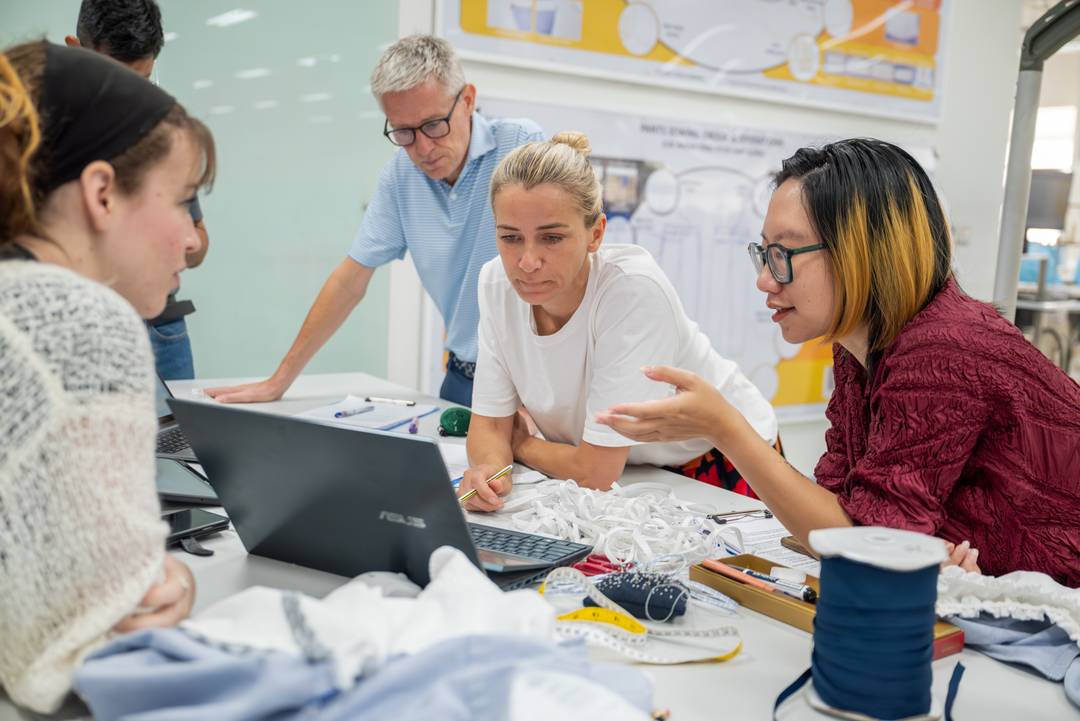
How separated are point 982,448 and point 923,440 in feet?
0.34

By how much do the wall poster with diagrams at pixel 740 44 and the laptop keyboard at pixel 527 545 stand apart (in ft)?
7.84

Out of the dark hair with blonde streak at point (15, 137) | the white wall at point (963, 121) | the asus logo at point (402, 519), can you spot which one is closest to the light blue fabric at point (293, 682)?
the asus logo at point (402, 519)

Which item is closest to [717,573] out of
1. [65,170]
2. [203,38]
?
[65,170]

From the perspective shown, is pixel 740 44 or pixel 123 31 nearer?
pixel 123 31

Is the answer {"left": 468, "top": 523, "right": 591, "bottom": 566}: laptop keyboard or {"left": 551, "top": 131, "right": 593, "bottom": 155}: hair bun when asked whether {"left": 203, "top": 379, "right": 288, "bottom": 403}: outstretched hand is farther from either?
{"left": 468, "top": 523, "right": 591, "bottom": 566}: laptop keyboard

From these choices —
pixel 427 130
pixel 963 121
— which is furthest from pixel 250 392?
pixel 963 121

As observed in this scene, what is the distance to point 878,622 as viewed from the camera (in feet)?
2.86

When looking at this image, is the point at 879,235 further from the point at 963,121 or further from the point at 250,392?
the point at 963,121

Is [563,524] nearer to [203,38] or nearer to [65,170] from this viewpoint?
[65,170]

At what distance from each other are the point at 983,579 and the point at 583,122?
9.14 ft

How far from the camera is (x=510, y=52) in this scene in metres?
3.39

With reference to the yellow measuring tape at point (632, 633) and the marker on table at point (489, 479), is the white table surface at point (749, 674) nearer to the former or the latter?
the yellow measuring tape at point (632, 633)

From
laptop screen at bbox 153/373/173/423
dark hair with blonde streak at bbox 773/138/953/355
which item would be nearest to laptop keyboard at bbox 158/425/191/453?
laptop screen at bbox 153/373/173/423

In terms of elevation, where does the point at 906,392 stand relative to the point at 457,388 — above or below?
above
